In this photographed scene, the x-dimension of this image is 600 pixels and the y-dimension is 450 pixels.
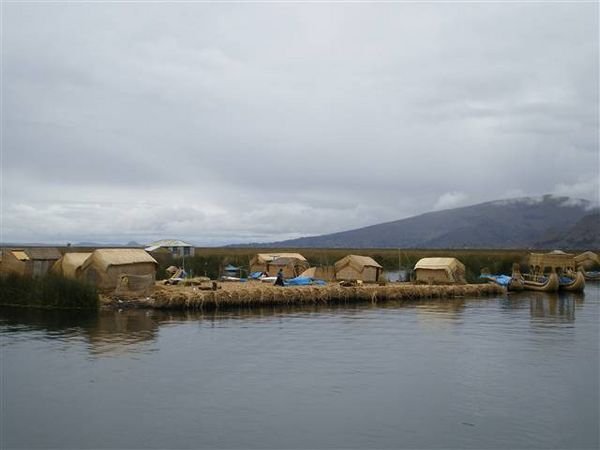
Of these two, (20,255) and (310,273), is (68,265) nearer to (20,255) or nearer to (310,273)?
(20,255)

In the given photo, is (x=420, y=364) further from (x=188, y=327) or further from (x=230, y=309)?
(x=230, y=309)

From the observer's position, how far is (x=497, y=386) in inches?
587

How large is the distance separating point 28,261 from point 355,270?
19.9m

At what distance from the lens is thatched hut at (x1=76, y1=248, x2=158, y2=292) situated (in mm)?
29578

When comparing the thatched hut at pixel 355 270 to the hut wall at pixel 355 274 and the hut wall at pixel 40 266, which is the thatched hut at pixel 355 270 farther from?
the hut wall at pixel 40 266

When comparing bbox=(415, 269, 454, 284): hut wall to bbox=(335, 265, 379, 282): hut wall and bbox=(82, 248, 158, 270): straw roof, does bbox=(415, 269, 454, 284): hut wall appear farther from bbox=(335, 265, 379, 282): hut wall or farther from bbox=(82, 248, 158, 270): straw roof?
bbox=(82, 248, 158, 270): straw roof

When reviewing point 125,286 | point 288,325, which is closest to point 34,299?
point 125,286

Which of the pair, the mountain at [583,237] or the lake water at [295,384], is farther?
the mountain at [583,237]

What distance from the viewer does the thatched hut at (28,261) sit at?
31625 millimetres

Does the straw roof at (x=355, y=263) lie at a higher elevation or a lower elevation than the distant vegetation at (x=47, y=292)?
higher

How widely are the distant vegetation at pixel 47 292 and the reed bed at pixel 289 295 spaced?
276 centimetres

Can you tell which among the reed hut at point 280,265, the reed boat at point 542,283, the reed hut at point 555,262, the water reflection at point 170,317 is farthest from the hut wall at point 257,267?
the reed hut at point 555,262

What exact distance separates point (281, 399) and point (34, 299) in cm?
1952

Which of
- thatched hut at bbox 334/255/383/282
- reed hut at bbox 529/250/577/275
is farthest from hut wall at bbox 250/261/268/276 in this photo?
reed hut at bbox 529/250/577/275
